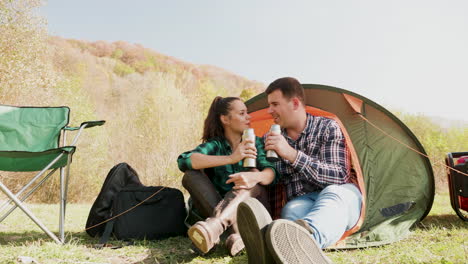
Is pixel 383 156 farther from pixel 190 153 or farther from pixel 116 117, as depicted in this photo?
pixel 116 117

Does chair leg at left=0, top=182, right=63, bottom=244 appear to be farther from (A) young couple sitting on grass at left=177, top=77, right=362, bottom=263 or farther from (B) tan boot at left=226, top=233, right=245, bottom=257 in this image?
(B) tan boot at left=226, top=233, right=245, bottom=257

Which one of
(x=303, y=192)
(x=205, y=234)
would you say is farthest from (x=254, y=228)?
(x=303, y=192)

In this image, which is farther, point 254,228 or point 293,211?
point 293,211

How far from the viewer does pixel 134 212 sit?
8.21 feet

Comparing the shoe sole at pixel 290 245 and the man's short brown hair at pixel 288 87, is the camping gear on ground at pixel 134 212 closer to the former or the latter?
the man's short brown hair at pixel 288 87

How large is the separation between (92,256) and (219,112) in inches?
46.9

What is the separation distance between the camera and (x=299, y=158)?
2215 mm

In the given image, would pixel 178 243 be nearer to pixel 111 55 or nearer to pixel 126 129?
pixel 126 129

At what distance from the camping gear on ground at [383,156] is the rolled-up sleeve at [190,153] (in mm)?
556

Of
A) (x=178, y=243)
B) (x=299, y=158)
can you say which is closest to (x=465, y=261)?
(x=299, y=158)

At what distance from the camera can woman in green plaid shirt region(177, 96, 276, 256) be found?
1829mm

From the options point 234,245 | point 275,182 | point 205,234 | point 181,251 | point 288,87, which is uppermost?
point 288,87

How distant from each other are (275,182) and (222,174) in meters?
0.36

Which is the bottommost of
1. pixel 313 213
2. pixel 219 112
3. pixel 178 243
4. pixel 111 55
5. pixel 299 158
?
pixel 178 243
